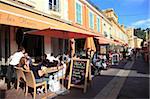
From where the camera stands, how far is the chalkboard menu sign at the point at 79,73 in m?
8.72

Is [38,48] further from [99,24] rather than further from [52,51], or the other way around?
[99,24]

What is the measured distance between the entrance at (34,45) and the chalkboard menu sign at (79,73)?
13.3 feet

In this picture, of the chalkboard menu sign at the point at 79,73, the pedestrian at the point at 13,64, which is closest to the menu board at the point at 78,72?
the chalkboard menu sign at the point at 79,73

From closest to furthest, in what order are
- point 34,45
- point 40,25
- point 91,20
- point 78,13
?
point 40,25, point 34,45, point 78,13, point 91,20

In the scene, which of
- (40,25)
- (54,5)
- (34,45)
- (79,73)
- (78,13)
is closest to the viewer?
(79,73)

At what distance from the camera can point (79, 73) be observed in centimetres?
896

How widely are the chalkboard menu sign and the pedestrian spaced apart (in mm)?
2126

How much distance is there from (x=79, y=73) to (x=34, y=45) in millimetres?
5113

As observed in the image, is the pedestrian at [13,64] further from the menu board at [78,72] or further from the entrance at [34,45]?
the entrance at [34,45]

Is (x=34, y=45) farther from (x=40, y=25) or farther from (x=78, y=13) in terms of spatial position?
(x=78, y=13)

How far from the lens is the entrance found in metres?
12.5

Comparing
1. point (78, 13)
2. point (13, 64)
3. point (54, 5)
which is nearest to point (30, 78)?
point (13, 64)

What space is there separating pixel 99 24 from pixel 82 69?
70.1 feet

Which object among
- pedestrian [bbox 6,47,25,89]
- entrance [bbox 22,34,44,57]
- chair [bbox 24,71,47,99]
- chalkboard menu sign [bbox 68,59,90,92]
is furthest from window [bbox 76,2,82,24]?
chair [bbox 24,71,47,99]
